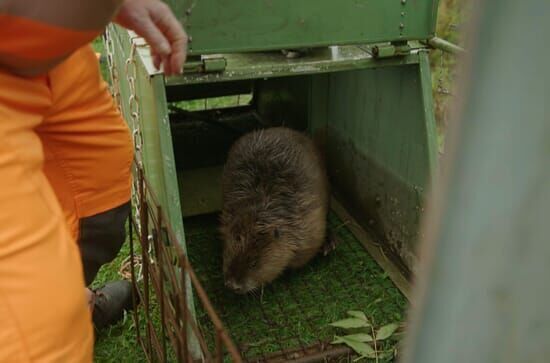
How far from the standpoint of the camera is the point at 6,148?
123 cm

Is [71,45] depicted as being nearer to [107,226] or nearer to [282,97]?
[107,226]

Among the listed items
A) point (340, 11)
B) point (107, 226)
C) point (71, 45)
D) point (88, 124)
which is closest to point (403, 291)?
point (340, 11)

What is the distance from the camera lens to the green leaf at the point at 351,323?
2.58 meters

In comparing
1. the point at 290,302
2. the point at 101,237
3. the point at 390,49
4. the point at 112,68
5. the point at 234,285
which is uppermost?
the point at 390,49

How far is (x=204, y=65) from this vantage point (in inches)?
89.0

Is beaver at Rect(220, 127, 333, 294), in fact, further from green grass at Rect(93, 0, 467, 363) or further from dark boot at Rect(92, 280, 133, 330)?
dark boot at Rect(92, 280, 133, 330)

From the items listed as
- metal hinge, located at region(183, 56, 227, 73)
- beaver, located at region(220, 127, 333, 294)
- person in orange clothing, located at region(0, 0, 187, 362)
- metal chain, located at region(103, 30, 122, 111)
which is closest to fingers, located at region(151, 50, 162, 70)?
person in orange clothing, located at region(0, 0, 187, 362)

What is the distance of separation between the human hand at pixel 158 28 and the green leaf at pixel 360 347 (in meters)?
1.15

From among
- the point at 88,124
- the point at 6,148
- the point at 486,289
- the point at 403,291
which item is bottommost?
the point at 403,291

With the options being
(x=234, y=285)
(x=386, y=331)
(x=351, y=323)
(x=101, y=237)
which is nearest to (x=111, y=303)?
(x=234, y=285)

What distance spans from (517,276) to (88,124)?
4.60 ft

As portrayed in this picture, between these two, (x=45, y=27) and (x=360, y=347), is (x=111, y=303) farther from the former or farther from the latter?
(x=45, y=27)

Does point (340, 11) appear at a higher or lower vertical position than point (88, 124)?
higher

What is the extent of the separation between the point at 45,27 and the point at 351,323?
1.72 m
